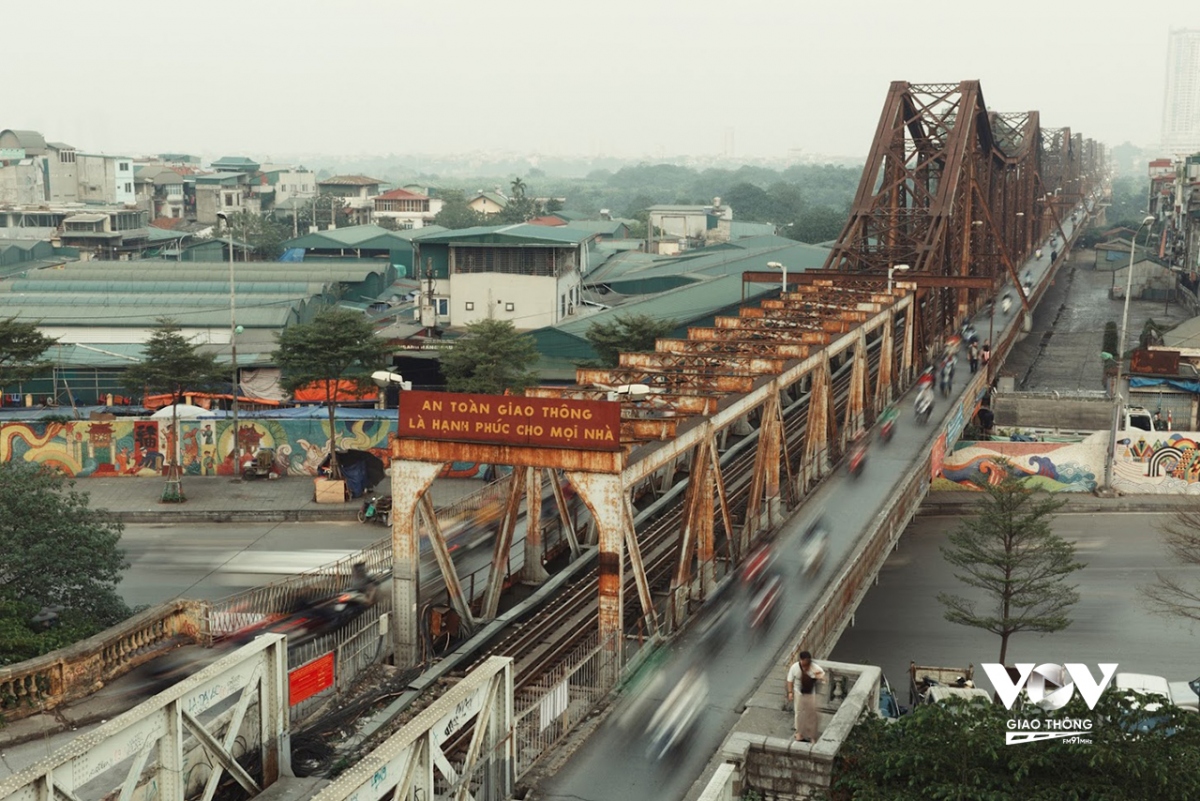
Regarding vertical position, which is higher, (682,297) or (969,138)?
(969,138)

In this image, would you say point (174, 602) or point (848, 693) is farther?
point (174, 602)

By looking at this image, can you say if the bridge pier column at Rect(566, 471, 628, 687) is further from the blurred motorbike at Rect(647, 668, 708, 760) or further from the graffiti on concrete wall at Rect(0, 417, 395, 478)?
the graffiti on concrete wall at Rect(0, 417, 395, 478)

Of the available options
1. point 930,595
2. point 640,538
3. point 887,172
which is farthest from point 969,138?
point 640,538

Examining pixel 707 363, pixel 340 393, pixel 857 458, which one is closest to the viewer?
pixel 707 363

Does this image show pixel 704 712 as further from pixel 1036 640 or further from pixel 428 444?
pixel 1036 640

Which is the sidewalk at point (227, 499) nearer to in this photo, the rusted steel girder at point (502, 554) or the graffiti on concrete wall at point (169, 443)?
the graffiti on concrete wall at point (169, 443)

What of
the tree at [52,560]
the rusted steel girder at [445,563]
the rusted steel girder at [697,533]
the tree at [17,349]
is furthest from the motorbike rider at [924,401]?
the tree at [17,349]

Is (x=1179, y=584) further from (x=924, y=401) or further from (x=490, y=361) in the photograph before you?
(x=490, y=361)

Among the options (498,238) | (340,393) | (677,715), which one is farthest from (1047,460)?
(498,238)
